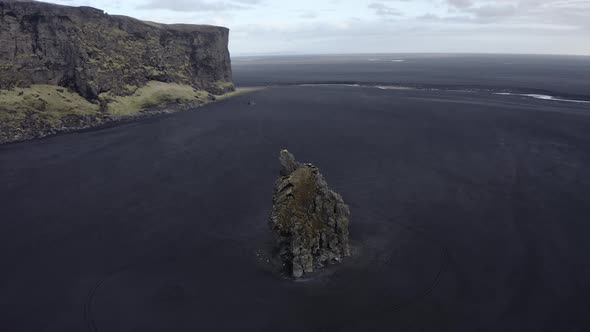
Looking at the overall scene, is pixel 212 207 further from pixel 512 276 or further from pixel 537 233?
pixel 537 233

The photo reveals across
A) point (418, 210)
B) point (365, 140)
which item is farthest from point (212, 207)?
point (365, 140)

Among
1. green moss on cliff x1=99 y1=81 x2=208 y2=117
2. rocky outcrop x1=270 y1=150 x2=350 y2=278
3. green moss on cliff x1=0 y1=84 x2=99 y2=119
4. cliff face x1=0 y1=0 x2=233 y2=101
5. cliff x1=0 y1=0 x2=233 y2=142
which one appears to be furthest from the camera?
green moss on cliff x1=99 y1=81 x2=208 y2=117

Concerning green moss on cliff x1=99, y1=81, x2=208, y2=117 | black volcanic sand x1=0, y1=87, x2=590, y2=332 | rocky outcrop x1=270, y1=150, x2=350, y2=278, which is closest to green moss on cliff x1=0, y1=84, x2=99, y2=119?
green moss on cliff x1=99, y1=81, x2=208, y2=117

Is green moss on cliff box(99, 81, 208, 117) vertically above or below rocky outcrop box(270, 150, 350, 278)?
above

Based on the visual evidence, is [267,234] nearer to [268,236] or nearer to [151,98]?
[268,236]

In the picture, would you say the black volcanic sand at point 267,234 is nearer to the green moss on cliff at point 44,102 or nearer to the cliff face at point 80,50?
the green moss on cliff at point 44,102

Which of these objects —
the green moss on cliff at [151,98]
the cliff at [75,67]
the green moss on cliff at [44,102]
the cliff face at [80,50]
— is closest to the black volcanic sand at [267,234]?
the green moss on cliff at [44,102]

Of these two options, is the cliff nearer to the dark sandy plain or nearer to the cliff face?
the cliff face
